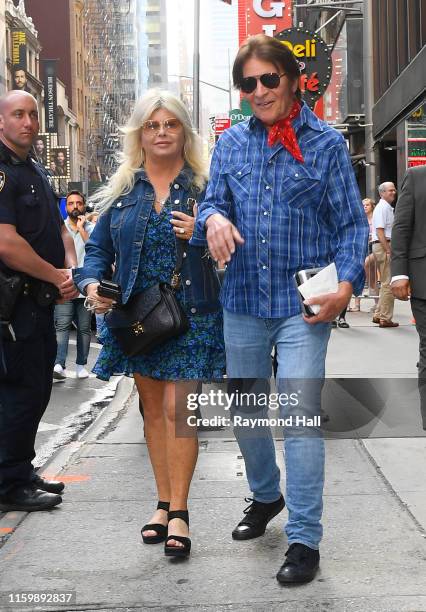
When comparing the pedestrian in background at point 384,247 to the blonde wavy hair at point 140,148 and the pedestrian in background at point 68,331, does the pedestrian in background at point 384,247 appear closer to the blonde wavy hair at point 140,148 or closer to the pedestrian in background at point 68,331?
the pedestrian in background at point 68,331

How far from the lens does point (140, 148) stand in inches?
176

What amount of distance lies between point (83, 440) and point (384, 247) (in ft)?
27.8

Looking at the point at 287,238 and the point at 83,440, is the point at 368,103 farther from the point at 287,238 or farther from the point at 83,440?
the point at 287,238

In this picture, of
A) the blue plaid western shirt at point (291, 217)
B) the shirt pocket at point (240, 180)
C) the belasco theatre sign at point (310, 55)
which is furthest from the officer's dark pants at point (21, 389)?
the belasco theatre sign at point (310, 55)

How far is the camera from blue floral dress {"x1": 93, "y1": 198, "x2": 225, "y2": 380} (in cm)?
430

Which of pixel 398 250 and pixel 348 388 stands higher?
pixel 398 250

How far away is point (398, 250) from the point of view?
5945mm

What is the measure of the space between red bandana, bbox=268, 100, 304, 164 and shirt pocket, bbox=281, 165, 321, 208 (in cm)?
5

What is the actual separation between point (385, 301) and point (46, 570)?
1042 centimetres

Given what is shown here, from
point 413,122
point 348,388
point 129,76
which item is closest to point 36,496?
point 348,388

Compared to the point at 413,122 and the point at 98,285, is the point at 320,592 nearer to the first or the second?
the point at 98,285

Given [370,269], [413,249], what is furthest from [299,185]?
[370,269]

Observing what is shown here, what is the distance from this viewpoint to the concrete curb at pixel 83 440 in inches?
189

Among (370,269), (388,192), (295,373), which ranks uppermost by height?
(388,192)
